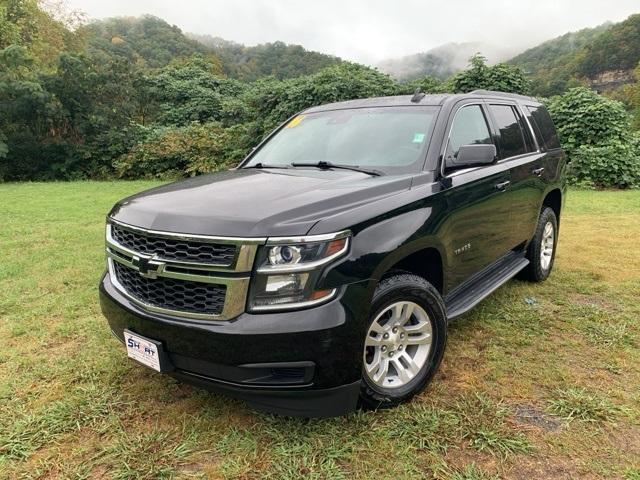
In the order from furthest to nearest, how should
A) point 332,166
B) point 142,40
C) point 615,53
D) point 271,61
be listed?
1. point 615,53
2. point 142,40
3. point 271,61
4. point 332,166

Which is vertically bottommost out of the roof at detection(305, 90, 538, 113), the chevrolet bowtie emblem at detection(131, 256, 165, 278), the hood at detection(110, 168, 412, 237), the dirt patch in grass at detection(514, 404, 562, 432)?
the dirt patch in grass at detection(514, 404, 562, 432)

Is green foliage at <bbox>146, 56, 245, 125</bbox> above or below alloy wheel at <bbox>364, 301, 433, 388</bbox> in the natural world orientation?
above

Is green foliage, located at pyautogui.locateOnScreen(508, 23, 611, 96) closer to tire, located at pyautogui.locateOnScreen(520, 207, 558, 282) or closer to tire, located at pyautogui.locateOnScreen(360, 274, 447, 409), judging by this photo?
tire, located at pyautogui.locateOnScreen(520, 207, 558, 282)

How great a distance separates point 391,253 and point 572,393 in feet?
4.73

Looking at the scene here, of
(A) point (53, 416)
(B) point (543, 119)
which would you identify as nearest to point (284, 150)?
(A) point (53, 416)

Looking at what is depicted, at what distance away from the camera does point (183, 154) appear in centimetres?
1634

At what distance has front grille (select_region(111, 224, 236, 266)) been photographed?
2.19 m

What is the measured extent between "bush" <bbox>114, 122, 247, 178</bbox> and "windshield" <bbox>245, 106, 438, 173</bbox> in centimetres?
1218

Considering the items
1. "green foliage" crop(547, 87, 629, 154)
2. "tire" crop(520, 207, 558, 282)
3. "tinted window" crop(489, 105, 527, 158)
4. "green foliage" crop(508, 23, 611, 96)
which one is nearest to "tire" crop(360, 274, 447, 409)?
"tinted window" crop(489, 105, 527, 158)

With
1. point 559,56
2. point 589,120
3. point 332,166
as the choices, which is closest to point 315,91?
point 589,120

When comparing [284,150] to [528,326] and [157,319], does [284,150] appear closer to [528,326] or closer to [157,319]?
[157,319]

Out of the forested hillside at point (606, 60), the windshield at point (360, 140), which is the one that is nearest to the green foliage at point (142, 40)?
the forested hillside at point (606, 60)

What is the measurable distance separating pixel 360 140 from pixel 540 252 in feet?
7.82

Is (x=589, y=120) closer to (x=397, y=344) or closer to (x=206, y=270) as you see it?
Answer: (x=397, y=344)
